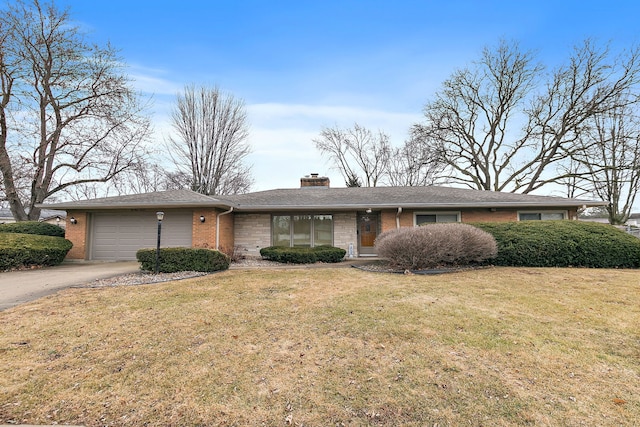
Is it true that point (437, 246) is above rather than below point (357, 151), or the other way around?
below

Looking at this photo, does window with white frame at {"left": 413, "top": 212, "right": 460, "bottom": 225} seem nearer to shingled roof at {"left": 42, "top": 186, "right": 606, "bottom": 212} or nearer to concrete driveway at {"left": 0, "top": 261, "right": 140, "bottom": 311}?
shingled roof at {"left": 42, "top": 186, "right": 606, "bottom": 212}

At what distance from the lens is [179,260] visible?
8.02 m

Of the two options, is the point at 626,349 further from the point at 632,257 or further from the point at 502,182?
the point at 502,182

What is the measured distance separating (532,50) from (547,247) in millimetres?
18179

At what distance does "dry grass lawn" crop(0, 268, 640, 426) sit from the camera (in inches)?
88.5

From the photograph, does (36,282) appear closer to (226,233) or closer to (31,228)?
(31,228)

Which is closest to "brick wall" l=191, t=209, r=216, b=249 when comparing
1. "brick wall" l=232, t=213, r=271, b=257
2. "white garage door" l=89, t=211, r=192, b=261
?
"white garage door" l=89, t=211, r=192, b=261

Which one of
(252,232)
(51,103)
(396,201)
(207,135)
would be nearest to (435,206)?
(396,201)

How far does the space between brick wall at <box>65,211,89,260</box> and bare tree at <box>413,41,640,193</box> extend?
22.0m

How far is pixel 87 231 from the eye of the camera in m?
11.6

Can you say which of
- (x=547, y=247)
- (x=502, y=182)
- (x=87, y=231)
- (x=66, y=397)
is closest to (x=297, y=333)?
(x=66, y=397)

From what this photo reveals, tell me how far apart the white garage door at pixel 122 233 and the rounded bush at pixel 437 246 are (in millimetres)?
8914

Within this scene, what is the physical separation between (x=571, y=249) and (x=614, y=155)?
58.0 feet

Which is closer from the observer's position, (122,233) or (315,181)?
(122,233)
